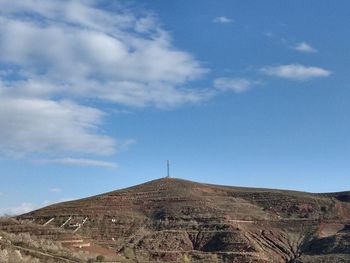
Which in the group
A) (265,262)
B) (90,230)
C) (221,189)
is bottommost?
(265,262)

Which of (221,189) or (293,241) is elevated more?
(221,189)

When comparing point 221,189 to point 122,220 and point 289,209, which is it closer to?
point 289,209

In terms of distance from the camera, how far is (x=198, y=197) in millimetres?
107562

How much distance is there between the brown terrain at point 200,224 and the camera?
8250 centimetres

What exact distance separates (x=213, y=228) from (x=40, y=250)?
138 ft

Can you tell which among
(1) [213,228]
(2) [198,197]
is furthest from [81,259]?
(2) [198,197]

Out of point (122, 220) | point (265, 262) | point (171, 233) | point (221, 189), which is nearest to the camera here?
point (265, 262)

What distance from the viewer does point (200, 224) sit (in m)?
94.8

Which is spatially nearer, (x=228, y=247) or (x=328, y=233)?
(x=228, y=247)

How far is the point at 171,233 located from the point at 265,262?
16084mm

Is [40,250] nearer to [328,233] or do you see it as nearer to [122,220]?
[122,220]

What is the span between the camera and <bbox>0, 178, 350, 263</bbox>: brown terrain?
82500 millimetres

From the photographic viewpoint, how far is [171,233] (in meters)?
90.9

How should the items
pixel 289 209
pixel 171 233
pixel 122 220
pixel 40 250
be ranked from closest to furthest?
pixel 40 250, pixel 171 233, pixel 122 220, pixel 289 209
